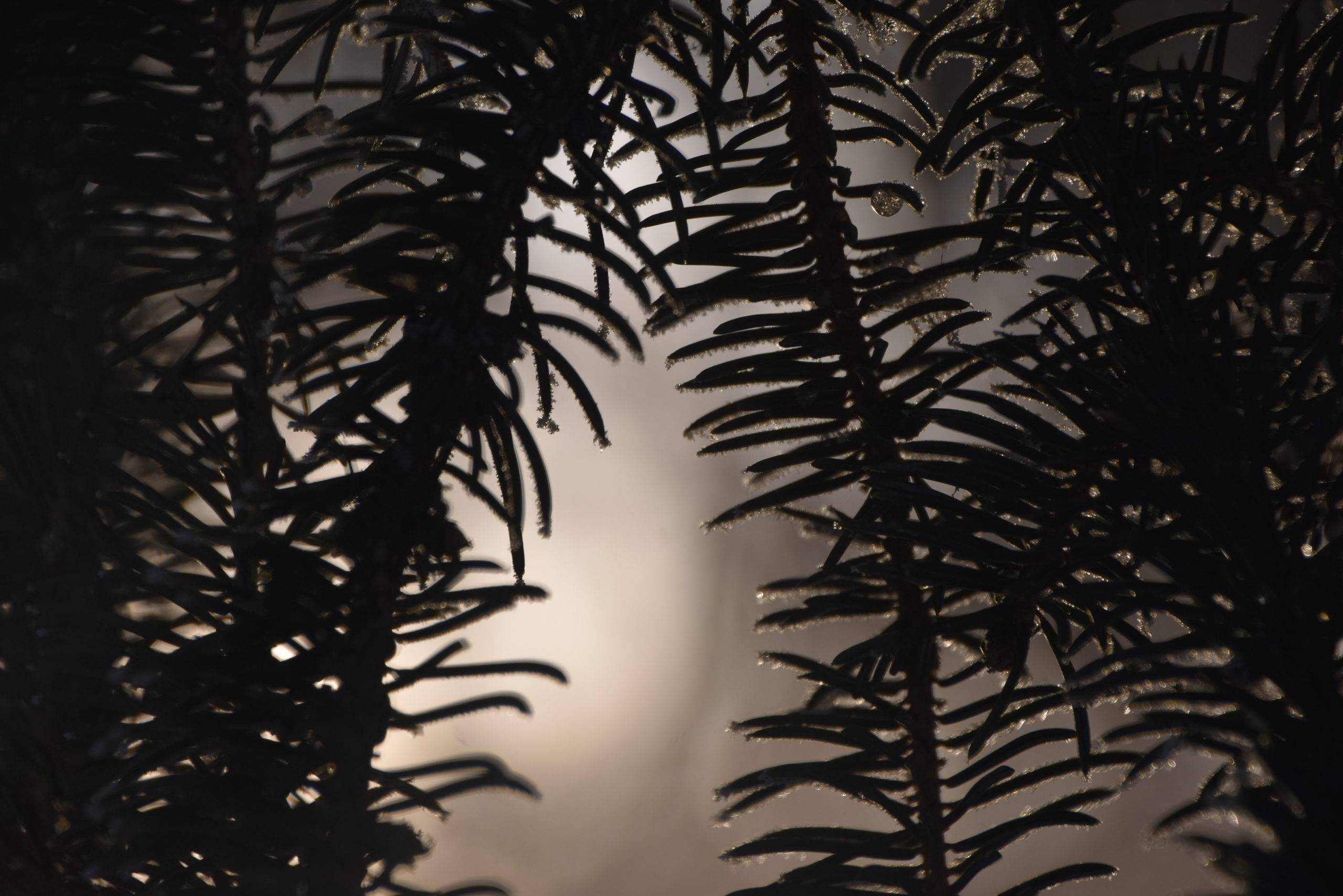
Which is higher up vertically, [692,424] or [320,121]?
[320,121]

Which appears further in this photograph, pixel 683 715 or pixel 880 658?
pixel 683 715

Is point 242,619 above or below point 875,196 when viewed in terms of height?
below

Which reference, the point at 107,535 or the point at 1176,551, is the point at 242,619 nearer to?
the point at 107,535

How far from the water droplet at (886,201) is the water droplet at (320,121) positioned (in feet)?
0.53

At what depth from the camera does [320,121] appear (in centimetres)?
26

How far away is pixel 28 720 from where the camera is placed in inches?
7.7

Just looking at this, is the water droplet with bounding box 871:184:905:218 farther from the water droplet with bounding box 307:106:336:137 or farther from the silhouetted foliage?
the water droplet with bounding box 307:106:336:137

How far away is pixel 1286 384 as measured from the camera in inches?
6.4

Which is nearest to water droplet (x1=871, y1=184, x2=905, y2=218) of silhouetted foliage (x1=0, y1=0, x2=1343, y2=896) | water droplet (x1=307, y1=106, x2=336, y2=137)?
silhouetted foliage (x1=0, y1=0, x2=1343, y2=896)

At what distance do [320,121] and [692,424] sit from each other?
15cm

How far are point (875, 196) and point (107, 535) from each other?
0.22 meters

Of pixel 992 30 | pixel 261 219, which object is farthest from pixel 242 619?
pixel 992 30

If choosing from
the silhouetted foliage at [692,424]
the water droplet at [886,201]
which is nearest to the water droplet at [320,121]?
the silhouetted foliage at [692,424]

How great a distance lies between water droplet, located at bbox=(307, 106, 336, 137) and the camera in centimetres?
26
